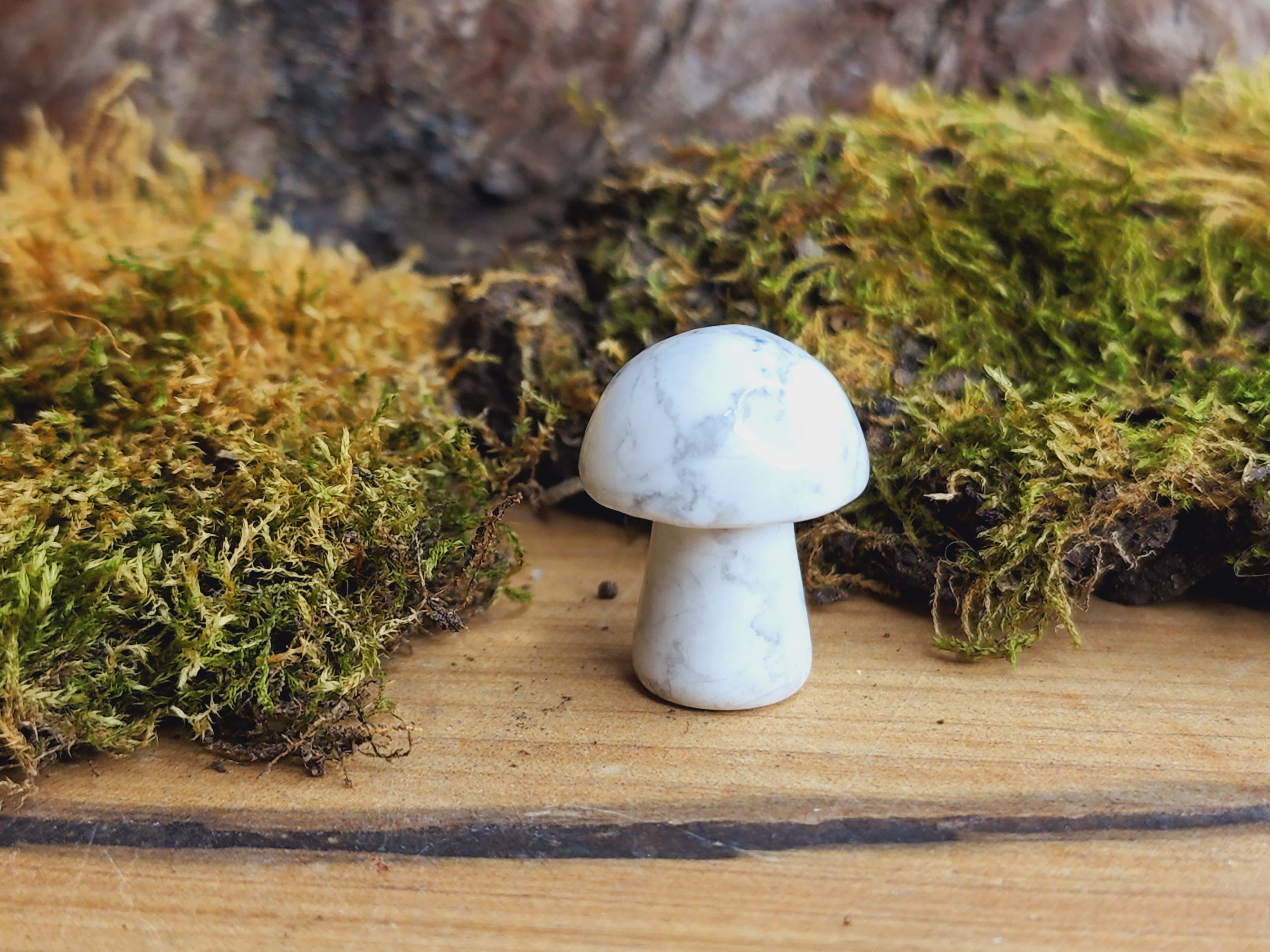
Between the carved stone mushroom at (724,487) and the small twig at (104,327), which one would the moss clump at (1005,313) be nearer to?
the carved stone mushroom at (724,487)

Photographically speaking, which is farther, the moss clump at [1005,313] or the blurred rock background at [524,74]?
the blurred rock background at [524,74]

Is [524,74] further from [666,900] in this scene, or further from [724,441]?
[666,900]

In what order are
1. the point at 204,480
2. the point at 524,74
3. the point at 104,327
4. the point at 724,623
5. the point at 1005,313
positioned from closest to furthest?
the point at 724,623, the point at 204,480, the point at 104,327, the point at 1005,313, the point at 524,74

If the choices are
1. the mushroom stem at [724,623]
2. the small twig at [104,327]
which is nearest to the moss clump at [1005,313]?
the mushroom stem at [724,623]

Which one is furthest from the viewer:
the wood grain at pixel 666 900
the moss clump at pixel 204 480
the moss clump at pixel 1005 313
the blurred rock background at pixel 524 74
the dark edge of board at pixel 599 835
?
the blurred rock background at pixel 524 74

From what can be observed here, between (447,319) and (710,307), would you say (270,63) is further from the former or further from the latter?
(710,307)

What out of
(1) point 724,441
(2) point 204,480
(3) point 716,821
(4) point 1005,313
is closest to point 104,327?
(2) point 204,480

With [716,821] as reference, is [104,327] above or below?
above

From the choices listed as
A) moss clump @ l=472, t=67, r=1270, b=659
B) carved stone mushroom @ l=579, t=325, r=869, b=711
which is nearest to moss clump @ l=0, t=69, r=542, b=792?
carved stone mushroom @ l=579, t=325, r=869, b=711

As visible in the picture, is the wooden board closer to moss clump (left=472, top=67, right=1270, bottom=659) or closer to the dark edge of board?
the dark edge of board
